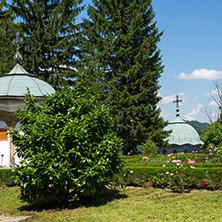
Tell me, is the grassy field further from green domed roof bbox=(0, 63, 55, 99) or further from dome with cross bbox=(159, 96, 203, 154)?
dome with cross bbox=(159, 96, 203, 154)

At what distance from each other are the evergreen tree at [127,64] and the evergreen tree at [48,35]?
1.86m

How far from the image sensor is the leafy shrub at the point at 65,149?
7.80m

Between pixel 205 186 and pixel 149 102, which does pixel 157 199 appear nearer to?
pixel 205 186

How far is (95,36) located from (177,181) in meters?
21.4

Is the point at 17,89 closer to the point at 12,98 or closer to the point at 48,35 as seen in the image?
the point at 12,98

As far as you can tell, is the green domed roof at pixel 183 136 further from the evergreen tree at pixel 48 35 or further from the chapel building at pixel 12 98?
the chapel building at pixel 12 98

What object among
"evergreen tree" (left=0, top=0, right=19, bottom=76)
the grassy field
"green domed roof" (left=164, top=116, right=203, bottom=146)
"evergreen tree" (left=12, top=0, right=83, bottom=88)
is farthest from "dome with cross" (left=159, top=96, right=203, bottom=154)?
the grassy field

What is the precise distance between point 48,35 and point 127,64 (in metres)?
7.94

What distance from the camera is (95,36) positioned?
29.3 meters

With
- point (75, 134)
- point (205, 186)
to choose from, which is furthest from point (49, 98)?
point (205, 186)

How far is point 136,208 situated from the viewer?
809 cm

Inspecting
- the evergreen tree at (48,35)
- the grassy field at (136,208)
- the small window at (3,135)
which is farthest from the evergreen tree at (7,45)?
the grassy field at (136,208)

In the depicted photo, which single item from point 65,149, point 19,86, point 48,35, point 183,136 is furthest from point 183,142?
point 65,149

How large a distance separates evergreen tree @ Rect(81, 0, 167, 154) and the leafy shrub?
16.8 meters
